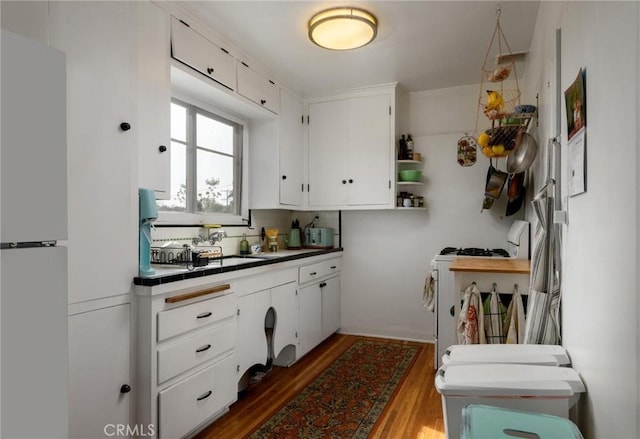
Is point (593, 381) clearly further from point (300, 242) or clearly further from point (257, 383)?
point (300, 242)

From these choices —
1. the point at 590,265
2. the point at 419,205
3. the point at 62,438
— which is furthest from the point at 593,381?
the point at 419,205

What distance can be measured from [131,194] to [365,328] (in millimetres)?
2890

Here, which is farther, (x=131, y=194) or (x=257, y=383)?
(x=257, y=383)

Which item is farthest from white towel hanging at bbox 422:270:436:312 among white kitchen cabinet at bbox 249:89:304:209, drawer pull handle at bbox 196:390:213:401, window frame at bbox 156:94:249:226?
drawer pull handle at bbox 196:390:213:401

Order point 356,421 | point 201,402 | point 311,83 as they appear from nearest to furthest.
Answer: point 201,402 → point 356,421 → point 311,83

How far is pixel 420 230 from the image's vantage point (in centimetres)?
393

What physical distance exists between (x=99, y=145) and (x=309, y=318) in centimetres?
229

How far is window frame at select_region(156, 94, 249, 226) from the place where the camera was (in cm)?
281

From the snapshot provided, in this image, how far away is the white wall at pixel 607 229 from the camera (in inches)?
33.5

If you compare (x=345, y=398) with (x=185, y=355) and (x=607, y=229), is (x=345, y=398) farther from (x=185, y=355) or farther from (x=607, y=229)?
(x=607, y=229)

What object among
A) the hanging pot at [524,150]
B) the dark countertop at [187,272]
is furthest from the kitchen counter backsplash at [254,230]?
the hanging pot at [524,150]

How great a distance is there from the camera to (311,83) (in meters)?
3.69

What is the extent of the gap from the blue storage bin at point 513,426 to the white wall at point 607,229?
0.10 m

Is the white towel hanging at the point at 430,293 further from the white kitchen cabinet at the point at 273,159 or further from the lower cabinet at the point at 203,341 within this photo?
the white kitchen cabinet at the point at 273,159
